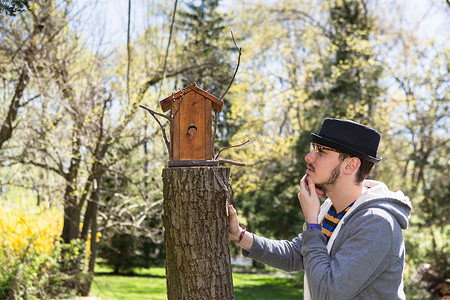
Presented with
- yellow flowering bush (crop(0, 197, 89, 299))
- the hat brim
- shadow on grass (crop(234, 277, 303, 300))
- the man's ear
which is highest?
the hat brim

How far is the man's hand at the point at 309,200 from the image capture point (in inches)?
79.7

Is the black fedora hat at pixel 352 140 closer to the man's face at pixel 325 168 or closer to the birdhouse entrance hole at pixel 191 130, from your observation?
the man's face at pixel 325 168

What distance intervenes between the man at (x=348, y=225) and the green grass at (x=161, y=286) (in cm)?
752

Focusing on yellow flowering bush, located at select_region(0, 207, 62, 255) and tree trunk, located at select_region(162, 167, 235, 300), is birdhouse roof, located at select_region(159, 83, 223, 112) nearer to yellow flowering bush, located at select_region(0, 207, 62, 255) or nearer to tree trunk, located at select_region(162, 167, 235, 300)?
tree trunk, located at select_region(162, 167, 235, 300)

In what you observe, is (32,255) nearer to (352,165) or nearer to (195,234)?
(195,234)

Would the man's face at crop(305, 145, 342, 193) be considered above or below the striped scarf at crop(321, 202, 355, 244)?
above

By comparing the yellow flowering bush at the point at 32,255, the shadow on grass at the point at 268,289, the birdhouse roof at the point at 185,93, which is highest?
the birdhouse roof at the point at 185,93

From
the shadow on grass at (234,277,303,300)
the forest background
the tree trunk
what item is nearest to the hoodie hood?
the tree trunk

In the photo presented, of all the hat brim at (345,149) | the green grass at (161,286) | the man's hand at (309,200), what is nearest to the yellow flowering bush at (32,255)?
the green grass at (161,286)

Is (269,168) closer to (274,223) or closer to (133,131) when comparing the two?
(274,223)

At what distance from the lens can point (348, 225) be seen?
1975 millimetres

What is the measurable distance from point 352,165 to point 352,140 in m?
0.11

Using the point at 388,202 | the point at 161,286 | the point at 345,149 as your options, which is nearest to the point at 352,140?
the point at 345,149

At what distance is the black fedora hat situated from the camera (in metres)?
2.08
